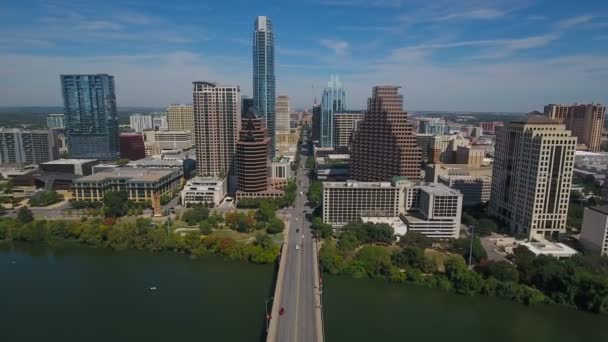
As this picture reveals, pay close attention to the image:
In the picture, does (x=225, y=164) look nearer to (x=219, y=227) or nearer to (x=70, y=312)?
(x=219, y=227)

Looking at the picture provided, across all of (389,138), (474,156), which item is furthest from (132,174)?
(474,156)

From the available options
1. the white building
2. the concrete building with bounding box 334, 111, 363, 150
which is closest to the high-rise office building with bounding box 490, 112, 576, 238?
the white building

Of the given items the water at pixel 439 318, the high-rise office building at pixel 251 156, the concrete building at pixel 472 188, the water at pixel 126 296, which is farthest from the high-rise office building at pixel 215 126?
the water at pixel 439 318

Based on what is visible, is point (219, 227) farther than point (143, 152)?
No

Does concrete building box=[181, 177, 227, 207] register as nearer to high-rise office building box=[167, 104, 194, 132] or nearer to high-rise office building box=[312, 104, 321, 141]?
high-rise office building box=[312, 104, 321, 141]

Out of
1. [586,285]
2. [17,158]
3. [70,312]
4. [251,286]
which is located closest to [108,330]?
[70,312]

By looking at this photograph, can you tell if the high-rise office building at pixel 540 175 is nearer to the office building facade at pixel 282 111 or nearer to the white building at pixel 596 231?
the white building at pixel 596 231

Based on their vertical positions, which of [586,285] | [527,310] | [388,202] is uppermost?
[388,202]
